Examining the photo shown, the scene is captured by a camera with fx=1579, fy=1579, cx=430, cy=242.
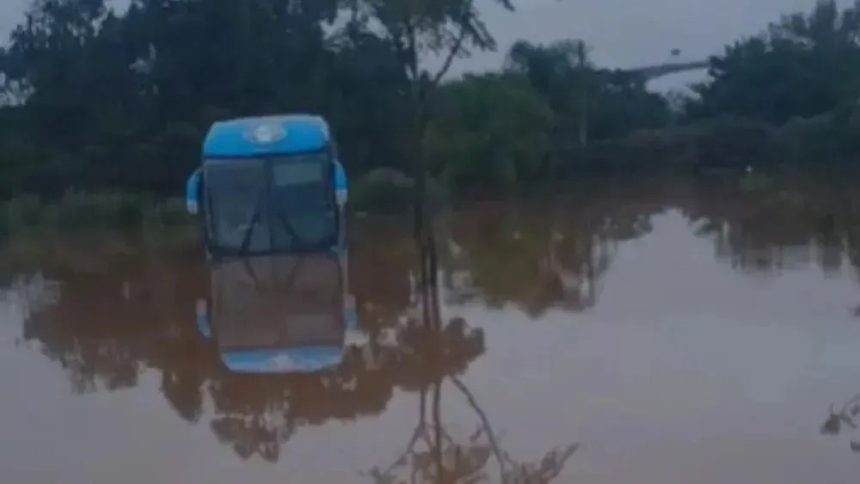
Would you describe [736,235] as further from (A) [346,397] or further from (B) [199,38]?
(B) [199,38]

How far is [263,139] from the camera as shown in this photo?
2016 centimetres

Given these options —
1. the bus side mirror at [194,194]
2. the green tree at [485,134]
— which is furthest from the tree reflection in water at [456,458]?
the green tree at [485,134]

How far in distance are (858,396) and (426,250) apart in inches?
532

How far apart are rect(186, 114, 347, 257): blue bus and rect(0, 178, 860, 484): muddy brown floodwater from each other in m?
0.41

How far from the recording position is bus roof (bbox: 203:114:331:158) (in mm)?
20125

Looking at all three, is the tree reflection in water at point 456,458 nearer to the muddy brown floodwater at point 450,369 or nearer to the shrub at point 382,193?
the muddy brown floodwater at point 450,369

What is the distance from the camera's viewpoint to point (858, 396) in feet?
32.7

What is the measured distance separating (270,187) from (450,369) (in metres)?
9.06

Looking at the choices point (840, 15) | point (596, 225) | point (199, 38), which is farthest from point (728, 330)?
point (840, 15)

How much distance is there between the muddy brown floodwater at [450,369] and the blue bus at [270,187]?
41cm

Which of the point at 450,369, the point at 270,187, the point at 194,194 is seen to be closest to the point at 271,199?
the point at 270,187

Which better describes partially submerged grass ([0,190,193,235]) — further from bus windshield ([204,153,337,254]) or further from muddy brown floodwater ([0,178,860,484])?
bus windshield ([204,153,337,254])

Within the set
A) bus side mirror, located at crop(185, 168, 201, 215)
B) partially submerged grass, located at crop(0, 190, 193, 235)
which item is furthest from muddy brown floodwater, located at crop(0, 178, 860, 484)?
partially submerged grass, located at crop(0, 190, 193, 235)

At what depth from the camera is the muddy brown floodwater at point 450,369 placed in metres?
8.72
